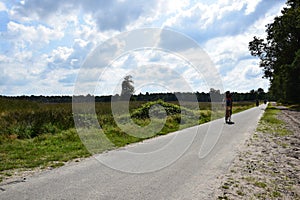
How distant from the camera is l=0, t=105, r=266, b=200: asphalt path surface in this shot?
4926mm

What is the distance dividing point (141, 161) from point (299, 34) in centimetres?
4400

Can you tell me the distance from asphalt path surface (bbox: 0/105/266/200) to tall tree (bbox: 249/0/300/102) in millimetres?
33151

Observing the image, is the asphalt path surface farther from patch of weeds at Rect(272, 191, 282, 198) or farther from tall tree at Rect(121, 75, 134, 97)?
tall tree at Rect(121, 75, 134, 97)

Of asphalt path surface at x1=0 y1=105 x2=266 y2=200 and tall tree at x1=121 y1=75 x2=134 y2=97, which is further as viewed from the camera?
tall tree at x1=121 y1=75 x2=134 y2=97

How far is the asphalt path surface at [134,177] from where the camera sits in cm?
493

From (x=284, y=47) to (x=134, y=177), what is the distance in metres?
44.9

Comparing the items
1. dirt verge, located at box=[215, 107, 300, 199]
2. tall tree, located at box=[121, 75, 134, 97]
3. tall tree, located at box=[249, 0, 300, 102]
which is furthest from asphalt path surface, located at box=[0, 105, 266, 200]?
tall tree, located at box=[249, 0, 300, 102]

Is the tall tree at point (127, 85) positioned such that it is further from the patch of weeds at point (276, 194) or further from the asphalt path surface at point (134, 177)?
the patch of weeds at point (276, 194)

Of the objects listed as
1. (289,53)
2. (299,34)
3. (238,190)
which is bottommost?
(238,190)

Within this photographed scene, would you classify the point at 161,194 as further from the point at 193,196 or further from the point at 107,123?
the point at 107,123

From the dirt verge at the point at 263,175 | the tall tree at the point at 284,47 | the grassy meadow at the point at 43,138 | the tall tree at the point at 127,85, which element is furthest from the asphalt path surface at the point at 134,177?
the tall tree at the point at 284,47

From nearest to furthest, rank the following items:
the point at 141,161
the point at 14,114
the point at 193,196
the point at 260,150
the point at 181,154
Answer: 1. the point at 193,196
2. the point at 141,161
3. the point at 181,154
4. the point at 260,150
5. the point at 14,114

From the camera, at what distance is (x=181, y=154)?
8.58 meters

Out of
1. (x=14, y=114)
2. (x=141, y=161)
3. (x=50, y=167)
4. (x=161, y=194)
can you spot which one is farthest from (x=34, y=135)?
(x=161, y=194)
